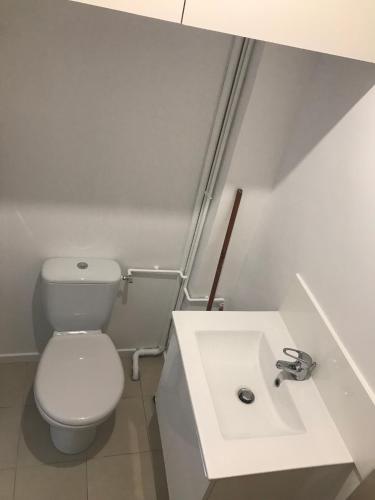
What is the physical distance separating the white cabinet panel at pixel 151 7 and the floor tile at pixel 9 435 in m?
1.82

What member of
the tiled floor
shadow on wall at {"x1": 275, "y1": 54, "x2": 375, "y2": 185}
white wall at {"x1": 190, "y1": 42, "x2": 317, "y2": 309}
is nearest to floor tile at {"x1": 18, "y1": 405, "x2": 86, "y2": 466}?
the tiled floor

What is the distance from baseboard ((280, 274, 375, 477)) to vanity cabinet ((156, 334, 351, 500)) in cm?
11

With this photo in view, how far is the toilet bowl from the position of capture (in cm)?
153

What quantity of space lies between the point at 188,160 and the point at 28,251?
826 mm

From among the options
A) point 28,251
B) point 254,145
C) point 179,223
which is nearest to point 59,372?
point 28,251

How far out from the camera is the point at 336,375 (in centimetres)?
129

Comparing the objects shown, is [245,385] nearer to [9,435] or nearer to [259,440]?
[259,440]

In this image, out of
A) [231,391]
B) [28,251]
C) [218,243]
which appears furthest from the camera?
[218,243]

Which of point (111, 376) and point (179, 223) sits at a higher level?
point (179, 223)

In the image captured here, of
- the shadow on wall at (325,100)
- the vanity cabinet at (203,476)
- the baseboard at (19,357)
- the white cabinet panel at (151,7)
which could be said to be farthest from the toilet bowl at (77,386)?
the white cabinet panel at (151,7)

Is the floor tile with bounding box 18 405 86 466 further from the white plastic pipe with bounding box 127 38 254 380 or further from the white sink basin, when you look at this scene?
the white sink basin

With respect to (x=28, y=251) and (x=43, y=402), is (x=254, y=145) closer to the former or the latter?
(x=28, y=251)

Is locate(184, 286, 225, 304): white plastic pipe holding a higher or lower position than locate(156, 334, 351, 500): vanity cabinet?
higher

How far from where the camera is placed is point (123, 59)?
1401mm
